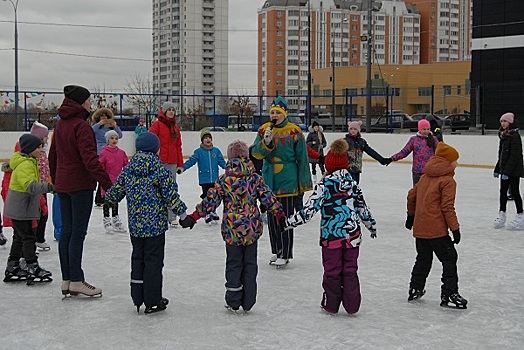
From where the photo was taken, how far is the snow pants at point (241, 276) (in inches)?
178

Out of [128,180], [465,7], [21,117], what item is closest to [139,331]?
[128,180]

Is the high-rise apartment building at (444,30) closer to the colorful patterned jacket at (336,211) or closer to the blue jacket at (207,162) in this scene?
the blue jacket at (207,162)

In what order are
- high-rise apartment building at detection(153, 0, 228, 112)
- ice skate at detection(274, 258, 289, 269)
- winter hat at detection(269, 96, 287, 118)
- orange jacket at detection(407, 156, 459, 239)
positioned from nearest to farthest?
orange jacket at detection(407, 156, 459, 239), winter hat at detection(269, 96, 287, 118), ice skate at detection(274, 258, 289, 269), high-rise apartment building at detection(153, 0, 228, 112)

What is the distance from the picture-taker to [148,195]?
175 inches

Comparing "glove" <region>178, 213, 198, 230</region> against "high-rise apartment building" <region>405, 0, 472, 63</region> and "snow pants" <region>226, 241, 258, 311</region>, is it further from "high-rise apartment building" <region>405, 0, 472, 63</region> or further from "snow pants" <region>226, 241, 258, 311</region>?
"high-rise apartment building" <region>405, 0, 472, 63</region>

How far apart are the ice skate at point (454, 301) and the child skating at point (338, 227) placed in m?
0.66

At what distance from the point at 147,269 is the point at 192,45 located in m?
91.6

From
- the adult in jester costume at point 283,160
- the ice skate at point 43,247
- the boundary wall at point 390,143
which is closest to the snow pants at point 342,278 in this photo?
the adult in jester costume at point 283,160

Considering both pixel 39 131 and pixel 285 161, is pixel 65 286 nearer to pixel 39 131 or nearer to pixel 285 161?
pixel 39 131

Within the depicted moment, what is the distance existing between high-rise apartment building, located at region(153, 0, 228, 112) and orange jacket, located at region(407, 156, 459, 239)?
8876 cm

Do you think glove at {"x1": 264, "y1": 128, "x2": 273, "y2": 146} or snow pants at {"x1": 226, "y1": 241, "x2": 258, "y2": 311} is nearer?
snow pants at {"x1": 226, "y1": 241, "x2": 258, "y2": 311}

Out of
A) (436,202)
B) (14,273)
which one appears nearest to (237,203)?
(436,202)

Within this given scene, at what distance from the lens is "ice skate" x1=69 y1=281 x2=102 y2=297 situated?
16.1ft

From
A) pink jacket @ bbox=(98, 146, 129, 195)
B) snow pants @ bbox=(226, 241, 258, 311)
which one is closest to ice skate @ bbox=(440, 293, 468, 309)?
snow pants @ bbox=(226, 241, 258, 311)
